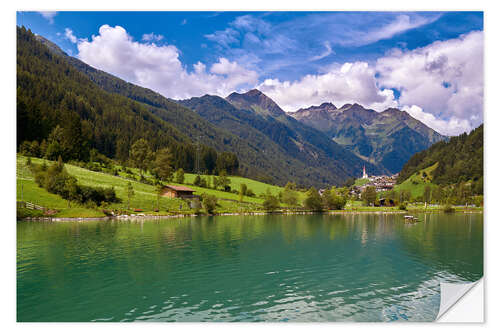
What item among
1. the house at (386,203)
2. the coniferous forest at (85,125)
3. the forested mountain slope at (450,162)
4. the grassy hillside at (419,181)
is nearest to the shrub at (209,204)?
the coniferous forest at (85,125)

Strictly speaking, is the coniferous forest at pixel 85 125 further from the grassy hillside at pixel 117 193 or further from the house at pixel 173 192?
the house at pixel 173 192

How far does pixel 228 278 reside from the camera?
17859 mm

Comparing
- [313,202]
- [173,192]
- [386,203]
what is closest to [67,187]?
[173,192]

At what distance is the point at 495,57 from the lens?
535 inches

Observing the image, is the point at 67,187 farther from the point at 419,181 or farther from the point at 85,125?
the point at 419,181

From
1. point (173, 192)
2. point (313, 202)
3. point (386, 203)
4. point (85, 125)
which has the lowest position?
point (386, 203)

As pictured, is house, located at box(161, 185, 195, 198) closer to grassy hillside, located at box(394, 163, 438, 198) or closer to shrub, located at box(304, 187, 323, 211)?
shrub, located at box(304, 187, 323, 211)

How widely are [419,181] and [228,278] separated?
13385cm

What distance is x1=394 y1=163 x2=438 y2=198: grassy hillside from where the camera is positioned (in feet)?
408

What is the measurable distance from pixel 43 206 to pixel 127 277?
101ft

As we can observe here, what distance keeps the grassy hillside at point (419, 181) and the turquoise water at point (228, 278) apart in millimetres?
104263
